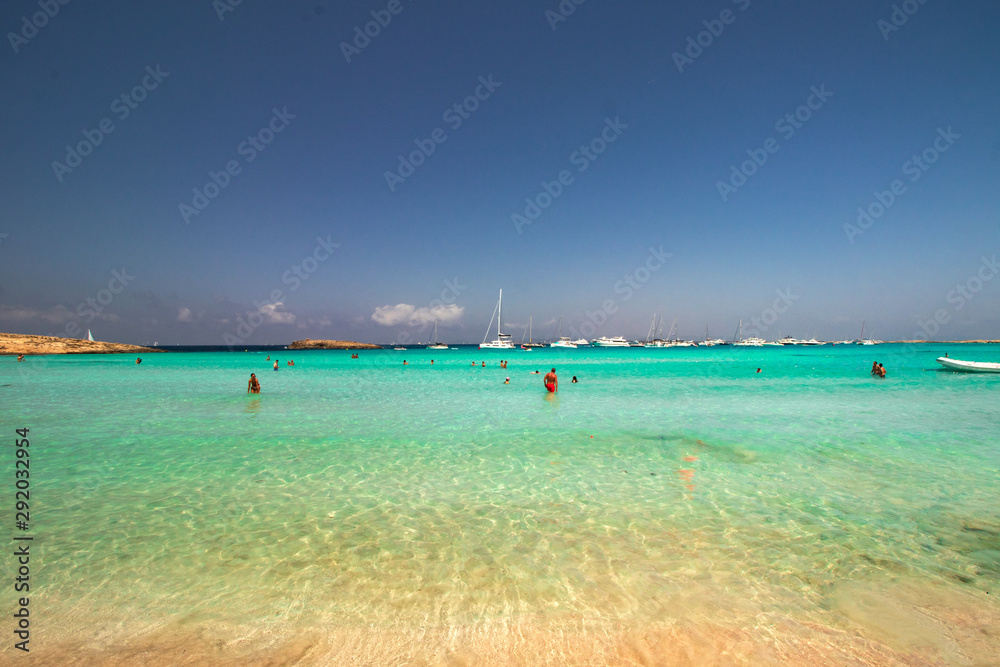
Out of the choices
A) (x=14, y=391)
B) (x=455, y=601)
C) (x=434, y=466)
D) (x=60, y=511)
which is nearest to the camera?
(x=455, y=601)

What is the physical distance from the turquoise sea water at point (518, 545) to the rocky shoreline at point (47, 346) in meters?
116

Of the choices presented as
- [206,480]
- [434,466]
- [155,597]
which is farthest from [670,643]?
[206,480]

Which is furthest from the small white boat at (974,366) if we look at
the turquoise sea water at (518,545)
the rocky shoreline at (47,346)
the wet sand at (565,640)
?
the rocky shoreline at (47,346)

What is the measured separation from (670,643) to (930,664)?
7.41ft

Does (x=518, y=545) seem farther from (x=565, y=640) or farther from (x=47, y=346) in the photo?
(x=47, y=346)

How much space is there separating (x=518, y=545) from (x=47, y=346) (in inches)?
5444

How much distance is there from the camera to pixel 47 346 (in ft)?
327

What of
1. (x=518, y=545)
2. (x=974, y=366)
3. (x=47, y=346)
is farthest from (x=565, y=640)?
(x=47, y=346)

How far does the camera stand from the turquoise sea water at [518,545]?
175 inches

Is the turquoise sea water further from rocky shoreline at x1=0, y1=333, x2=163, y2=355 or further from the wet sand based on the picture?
rocky shoreline at x1=0, y1=333, x2=163, y2=355

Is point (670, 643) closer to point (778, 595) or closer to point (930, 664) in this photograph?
point (778, 595)

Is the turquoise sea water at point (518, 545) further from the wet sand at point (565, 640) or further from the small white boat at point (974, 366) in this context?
the small white boat at point (974, 366)

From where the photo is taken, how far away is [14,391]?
2738 centimetres

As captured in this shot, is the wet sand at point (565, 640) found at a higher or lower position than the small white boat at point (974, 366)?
lower
